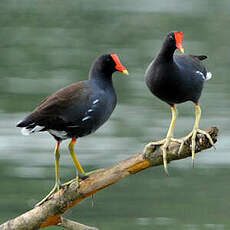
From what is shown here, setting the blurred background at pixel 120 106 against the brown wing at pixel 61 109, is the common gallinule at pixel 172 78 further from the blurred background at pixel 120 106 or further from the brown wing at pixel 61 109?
the blurred background at pixel 120 106

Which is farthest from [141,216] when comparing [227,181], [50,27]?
[50,27]

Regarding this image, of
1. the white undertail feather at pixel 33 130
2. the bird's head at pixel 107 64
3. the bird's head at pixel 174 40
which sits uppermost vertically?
the bird's head at pixel 174 40

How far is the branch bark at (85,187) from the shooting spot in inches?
222

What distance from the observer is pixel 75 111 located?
5934 millimetres

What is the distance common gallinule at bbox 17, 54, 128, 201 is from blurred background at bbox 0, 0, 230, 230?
272 centimetres

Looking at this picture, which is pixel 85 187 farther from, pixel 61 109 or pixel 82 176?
pixel 61 109

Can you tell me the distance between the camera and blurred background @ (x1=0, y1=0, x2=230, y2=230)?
9016 mm

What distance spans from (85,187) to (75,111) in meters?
0.48

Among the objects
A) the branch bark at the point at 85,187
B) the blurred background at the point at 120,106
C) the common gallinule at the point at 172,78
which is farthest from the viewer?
the blurred background at the point at 120,106

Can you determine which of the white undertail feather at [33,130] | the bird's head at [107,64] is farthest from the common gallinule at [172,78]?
the white undertail feather at [33,130]

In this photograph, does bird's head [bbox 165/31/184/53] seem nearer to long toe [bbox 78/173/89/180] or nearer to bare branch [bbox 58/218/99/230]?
long toe [bbox 78/173/89/180]

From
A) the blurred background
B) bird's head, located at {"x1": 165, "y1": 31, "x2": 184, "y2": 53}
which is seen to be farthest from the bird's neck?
the blurred background

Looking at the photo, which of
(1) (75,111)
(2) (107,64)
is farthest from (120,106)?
(1) (75,111)

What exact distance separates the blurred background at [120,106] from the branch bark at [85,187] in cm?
268
